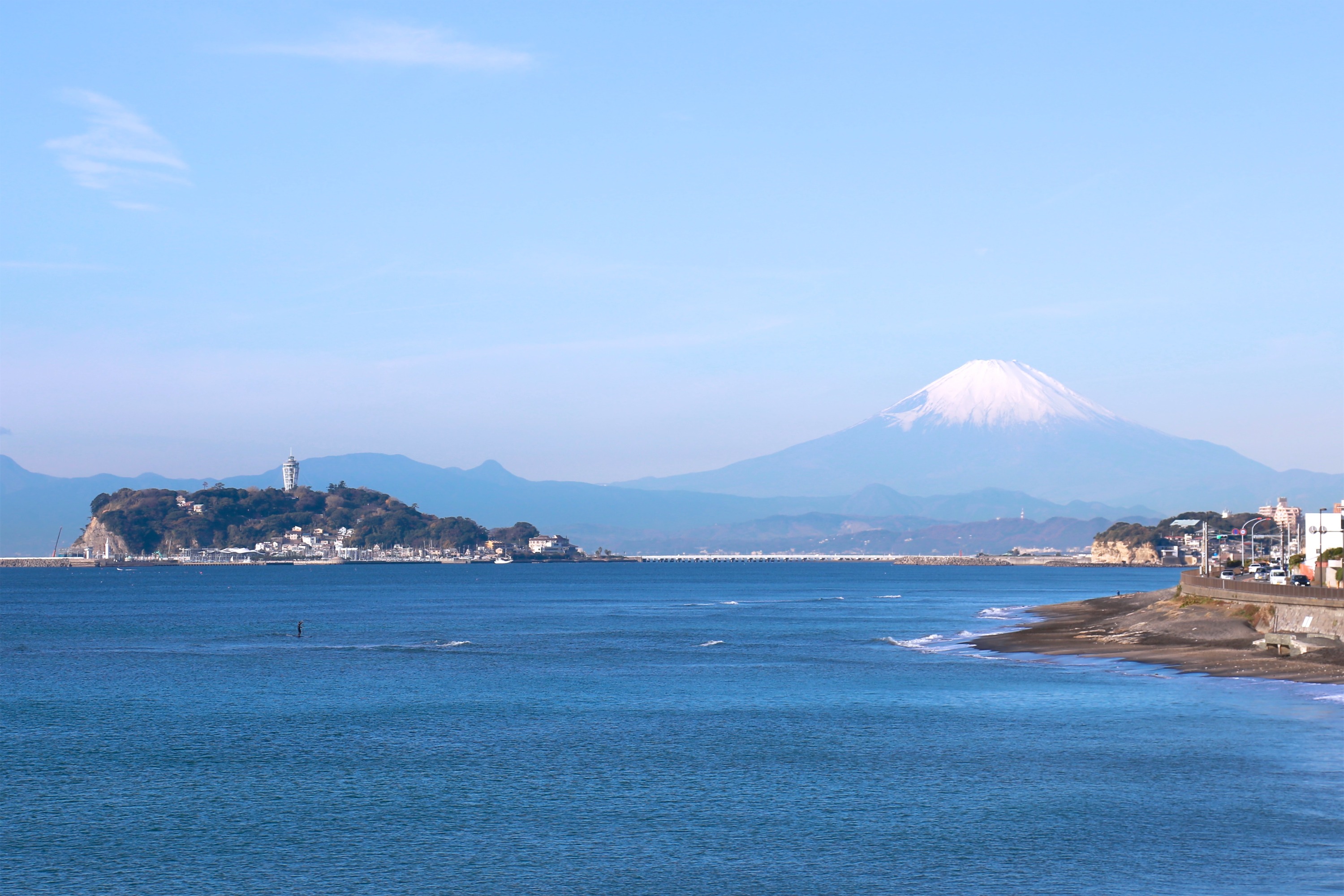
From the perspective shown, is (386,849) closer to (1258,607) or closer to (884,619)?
(1258,607)

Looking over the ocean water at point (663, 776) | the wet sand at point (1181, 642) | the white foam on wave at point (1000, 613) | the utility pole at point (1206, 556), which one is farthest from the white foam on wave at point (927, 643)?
the utility pole at point (1206, 556)

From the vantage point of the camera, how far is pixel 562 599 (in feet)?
513

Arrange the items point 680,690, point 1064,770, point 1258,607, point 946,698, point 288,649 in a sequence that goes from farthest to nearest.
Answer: point 288,649 < point 1258,607 < point 680,690 < point 946,698 < point 1064,770

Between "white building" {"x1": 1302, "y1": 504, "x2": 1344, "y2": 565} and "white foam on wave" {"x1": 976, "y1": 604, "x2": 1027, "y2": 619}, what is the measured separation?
27.7 m

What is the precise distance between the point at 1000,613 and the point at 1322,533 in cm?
3890

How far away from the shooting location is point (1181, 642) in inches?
2923

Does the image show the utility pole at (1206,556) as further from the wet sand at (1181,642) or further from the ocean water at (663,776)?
the ocean water at (663,776)

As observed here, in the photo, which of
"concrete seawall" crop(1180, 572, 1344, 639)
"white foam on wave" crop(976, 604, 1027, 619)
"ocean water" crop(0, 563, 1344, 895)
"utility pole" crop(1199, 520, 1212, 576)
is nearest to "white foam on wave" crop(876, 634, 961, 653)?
"ocean water" crop(0, 563, 1344, 895)

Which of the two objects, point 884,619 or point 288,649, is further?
point 884,619

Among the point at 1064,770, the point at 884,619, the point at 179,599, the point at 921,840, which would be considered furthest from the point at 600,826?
the point at 179,599

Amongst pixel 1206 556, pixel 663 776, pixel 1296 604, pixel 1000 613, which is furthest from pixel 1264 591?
pixel 663 776

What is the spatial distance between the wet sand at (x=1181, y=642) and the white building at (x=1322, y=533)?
900 centimetres

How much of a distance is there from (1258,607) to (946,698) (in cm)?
3132

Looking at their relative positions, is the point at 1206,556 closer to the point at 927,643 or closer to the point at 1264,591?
the point at 1264,591
